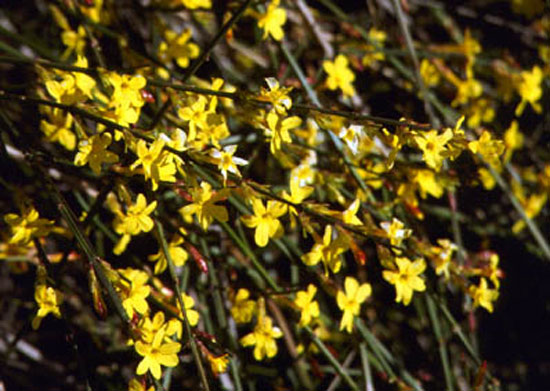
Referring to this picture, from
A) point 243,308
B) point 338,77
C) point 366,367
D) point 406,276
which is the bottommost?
point 366,367

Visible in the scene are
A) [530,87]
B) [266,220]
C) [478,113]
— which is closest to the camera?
[266,220]

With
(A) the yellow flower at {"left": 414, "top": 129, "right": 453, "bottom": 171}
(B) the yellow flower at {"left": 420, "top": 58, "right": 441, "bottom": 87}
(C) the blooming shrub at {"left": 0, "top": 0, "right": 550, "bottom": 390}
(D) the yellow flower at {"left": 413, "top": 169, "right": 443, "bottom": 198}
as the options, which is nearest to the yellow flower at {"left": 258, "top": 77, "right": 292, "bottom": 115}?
(C) the blooming shrub at {"left": 0, "top": 0, "right": 550, "bottom": 390}

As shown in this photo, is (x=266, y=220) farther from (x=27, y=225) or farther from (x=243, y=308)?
(x=27, y=225)

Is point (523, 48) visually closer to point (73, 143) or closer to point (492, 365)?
point (492, 365)

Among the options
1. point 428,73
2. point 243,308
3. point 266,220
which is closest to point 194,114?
point 266,220

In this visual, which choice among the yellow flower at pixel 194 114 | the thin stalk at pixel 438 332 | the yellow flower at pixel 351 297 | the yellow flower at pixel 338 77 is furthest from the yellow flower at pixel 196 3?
the thin stalk at pixel 438 332

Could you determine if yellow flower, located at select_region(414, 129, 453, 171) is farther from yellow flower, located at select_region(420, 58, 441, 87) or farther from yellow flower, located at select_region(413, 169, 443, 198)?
yellow flower, located at select_region(420, 58, 441, 87)

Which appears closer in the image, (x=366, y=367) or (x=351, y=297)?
(x=351, y=297)
